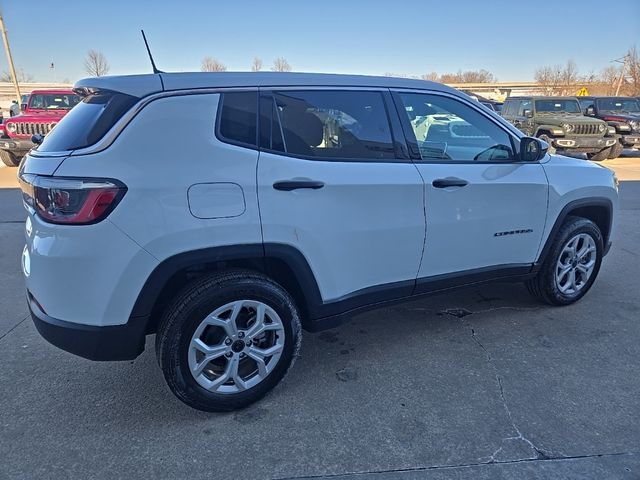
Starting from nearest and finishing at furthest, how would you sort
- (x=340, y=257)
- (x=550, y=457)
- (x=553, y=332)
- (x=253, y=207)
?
(x=550, y=457) → (x=253, y=207) → (x=340, y=257) → (x=553, y=332)

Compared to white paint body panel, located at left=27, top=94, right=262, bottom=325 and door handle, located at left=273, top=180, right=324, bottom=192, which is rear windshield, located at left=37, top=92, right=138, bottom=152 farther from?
door handle, located at left=273, top=180, right=324, bottom=192

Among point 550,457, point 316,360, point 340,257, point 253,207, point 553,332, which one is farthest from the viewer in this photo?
point 553,332

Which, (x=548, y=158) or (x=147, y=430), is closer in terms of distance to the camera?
(x=147, y=430)

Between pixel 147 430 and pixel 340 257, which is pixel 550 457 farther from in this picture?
pixel 147 430

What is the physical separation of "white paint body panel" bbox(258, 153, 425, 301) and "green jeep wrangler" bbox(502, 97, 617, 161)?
12.0 meters

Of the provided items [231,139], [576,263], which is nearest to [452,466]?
[231,139]

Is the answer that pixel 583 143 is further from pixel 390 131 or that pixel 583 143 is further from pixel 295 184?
pixel 295 184

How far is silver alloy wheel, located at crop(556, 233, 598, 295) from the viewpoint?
389cm

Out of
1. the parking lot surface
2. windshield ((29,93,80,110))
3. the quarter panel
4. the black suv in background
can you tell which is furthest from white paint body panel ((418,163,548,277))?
the black suv in background

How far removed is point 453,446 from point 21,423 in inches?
90.0

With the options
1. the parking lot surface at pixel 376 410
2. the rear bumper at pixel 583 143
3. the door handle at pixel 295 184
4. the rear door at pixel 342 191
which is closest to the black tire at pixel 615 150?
the rear bumper at pixel 583 143

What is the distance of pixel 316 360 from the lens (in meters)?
3.21

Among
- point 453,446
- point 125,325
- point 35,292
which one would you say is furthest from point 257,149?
point 453,446

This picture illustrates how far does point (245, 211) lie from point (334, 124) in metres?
0.81
